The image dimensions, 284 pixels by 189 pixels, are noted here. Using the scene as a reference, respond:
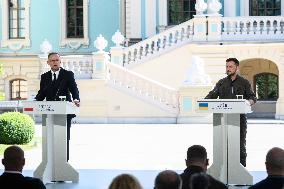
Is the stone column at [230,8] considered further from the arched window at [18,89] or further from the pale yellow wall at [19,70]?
the arched window at [18,89]

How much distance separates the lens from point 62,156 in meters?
10.6

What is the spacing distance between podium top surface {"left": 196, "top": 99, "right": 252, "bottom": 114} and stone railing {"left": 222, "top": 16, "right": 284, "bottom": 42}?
787 inches

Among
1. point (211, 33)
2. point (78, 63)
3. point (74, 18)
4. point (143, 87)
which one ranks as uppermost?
point (74, 18)

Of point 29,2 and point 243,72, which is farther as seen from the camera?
point 29,2

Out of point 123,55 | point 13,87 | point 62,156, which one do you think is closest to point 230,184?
point 62,156

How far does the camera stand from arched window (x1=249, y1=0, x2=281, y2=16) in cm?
3284

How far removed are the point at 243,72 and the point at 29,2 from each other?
10881mm

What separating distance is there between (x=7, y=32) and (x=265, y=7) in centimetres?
1208

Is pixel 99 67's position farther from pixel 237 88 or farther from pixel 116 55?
pixel 237 88

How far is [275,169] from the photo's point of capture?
640 cm

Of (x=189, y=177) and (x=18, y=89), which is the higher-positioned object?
(x=18, y=89)

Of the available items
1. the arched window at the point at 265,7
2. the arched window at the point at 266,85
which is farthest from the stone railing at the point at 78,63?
the arched window at the point at 265,7

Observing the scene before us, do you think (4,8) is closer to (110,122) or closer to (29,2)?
(29,2)

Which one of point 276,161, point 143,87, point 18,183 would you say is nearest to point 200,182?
point 276,161
